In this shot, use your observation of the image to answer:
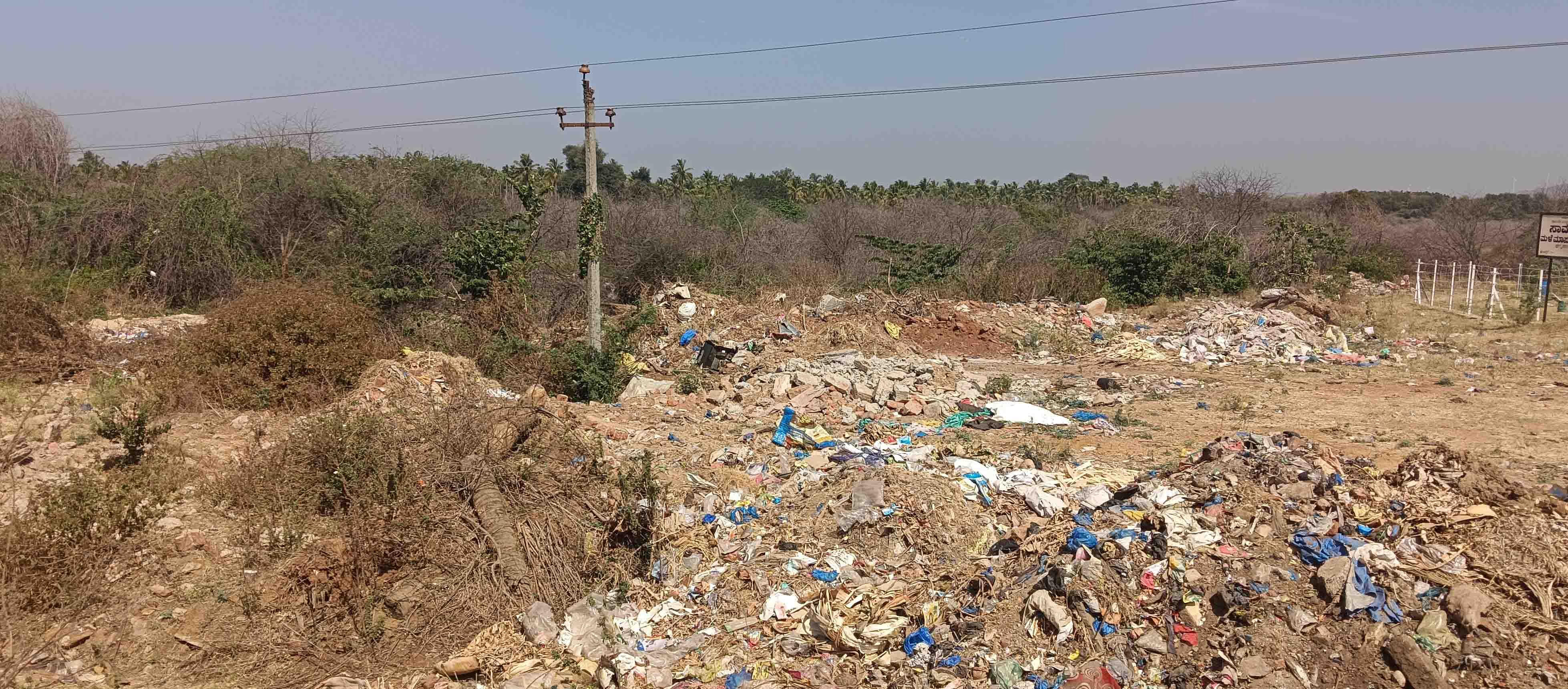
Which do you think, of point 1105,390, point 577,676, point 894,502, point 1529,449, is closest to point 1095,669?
point 894,502

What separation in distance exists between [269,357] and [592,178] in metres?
4.89

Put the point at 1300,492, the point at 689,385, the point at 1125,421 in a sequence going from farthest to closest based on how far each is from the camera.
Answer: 1. the point at 689,385
2. the point at 1125,421
3. the point at 1300,492

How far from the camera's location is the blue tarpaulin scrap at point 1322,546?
539 centimetres

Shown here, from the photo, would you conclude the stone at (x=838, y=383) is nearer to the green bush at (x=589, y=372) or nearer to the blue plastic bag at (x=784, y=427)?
the blue plastic bag at (x=784, y=427)

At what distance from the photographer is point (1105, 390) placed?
11.2 meters

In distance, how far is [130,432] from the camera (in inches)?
288

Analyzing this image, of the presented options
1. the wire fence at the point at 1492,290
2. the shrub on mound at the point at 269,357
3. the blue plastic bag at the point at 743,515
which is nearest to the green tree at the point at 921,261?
the wire fence at the point at 1492,290

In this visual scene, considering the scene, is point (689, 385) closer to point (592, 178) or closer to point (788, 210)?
point (592, 178)

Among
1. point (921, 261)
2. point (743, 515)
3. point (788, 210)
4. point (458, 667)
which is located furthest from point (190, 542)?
point (788, 210)

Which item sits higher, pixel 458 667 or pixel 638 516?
pixel 638 516

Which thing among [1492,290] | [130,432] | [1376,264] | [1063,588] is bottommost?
[1063,588]

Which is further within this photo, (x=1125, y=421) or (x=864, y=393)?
(x=864, y=393)

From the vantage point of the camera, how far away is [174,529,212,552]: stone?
6203 millimetres

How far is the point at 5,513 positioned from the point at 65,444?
178 centimetres
